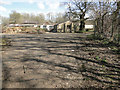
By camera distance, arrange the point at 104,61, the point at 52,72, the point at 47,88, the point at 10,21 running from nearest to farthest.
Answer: the point at 47,88 → the point at 52,72 → the point at 104,61 → the point at 10,21

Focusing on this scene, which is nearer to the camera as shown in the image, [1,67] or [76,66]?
[1,67]

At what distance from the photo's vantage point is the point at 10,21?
46500 mm

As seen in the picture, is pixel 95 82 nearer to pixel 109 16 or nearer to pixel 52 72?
pixel 52 72

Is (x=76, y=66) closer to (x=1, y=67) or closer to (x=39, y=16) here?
(x=1, y=67)

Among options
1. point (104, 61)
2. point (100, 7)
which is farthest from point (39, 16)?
point (104, 61)

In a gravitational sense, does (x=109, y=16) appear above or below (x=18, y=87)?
above

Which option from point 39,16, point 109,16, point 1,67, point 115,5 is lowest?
point 1,67

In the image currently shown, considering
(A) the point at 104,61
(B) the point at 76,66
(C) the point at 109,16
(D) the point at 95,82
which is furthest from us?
(C) the point at 109,16

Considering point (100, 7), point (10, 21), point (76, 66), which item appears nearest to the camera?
point (76, 66)

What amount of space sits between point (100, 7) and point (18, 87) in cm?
714

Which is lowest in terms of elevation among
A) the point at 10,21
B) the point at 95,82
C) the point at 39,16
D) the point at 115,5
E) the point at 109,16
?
the point at 95,82

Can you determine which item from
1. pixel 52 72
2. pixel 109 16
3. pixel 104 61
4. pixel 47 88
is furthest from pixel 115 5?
pixel 47 88

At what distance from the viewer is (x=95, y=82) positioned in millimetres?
2570

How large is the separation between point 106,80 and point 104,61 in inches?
52.2
